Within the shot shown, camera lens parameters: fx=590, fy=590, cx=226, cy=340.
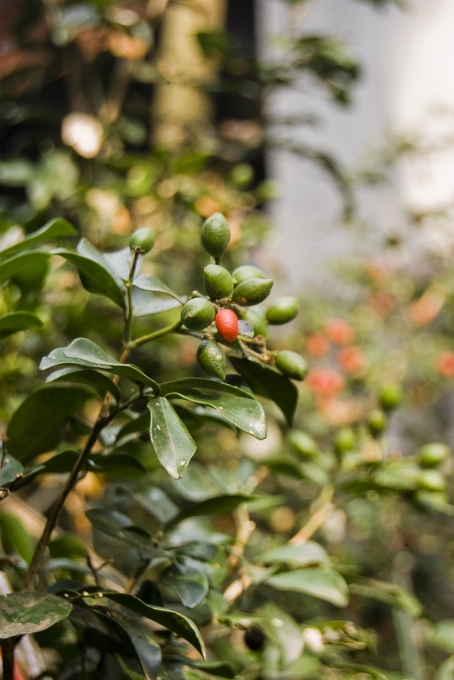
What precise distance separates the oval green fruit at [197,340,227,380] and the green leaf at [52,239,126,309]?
9cm

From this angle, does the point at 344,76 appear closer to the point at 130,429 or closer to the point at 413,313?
the point at 413,313

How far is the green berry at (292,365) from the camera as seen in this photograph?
39cm

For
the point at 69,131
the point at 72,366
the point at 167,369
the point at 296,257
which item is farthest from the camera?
the point at 296,257

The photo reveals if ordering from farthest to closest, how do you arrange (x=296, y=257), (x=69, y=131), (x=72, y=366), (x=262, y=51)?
1. (x=296, y=257)
2. (x=262, y=51)
3. (x=69, y=131)
4. (x=72, y=366)

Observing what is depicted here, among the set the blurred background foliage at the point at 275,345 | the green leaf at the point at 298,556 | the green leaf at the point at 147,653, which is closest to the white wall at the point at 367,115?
the blurred background foliage at the point at 275,345

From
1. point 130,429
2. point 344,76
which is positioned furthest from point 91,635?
point 344,76

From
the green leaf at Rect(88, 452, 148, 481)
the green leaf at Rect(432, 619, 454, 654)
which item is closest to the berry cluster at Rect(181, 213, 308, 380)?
the green leaf at Rect(88, 452, 148, 481)

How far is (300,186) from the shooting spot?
8.27 feet

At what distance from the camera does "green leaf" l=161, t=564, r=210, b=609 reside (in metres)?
0.40

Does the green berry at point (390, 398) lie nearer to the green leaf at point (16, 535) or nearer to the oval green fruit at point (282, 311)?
the oval green fruit at point (282, 311)

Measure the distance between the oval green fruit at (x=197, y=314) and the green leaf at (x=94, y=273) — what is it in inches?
3.0

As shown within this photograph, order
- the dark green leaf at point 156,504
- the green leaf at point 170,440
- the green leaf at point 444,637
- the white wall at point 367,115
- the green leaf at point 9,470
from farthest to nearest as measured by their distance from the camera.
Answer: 1. the white wall at point 367,115
2. the green leaf at point 444,637
3. the dark green leaf at point 156,504
4. the green leaf at point 9,470
5. the green leaf at point 170,440

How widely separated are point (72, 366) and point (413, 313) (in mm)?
1373

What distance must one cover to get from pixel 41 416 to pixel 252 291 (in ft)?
0.62
